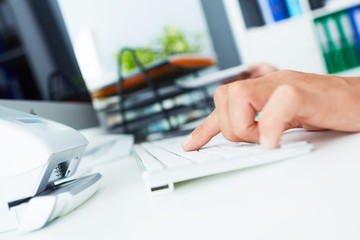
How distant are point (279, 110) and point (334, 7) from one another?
2.15 metres

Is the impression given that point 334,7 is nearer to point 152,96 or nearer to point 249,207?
point 152,96

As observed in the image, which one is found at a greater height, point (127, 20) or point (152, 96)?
point (127, 20)

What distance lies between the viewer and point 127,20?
10.4 feet

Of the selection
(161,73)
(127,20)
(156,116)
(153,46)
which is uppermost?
(127,20)

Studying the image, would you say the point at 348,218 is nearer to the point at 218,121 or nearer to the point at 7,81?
the point at 218,121

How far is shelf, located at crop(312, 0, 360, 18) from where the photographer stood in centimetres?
212

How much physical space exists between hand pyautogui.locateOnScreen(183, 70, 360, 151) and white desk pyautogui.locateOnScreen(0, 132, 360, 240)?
3cm

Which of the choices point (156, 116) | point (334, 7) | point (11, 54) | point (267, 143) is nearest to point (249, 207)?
point (267, 143)

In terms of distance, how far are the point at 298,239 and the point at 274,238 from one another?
0.6 inches

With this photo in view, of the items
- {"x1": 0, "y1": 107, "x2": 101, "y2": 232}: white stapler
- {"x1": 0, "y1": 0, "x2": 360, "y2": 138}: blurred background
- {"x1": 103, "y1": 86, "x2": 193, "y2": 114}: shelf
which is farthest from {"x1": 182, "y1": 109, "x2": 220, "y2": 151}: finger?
{"x1": 103, "y1": 86, "x2": 193, "y2": 114}: shelf

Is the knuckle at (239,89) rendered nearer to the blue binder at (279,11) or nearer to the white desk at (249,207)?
the white desk at (249,207)

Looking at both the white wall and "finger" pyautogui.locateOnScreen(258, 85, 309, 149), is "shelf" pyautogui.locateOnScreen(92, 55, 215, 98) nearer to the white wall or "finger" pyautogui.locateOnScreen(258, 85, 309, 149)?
"finger" pyautogui.locateOnScreen(258, 85, 309, 149)

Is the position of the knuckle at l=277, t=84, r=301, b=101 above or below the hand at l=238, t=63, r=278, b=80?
above

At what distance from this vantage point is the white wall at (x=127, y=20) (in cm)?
305
